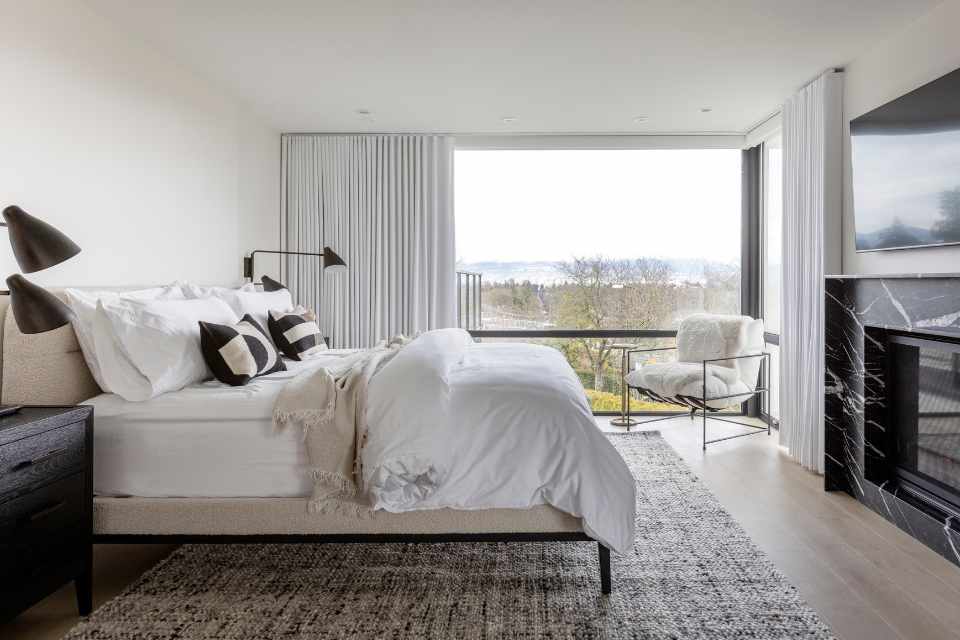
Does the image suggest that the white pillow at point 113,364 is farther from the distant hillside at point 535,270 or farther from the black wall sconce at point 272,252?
the distant hillside at point 535,270

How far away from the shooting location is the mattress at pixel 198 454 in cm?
224

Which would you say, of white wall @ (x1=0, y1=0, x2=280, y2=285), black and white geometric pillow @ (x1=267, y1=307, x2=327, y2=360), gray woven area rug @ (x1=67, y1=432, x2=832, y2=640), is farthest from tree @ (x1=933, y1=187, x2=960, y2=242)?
white wall @ (x1=0, y1=0, x2=280, y2=285)

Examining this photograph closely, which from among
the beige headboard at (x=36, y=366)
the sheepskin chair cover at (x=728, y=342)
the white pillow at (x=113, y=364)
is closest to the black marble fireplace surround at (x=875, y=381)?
the sheepskin chair cover at (x=728, y=342)

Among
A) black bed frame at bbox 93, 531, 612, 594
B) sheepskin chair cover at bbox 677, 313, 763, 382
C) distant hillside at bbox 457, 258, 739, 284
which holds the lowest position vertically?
black bed frame at bbox 93, 531, 612, 594

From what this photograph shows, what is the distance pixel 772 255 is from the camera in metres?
4.91

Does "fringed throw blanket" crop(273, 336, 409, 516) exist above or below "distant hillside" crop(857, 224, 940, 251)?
below

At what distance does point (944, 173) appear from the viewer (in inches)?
105

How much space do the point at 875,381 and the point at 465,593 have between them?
7.84 ft

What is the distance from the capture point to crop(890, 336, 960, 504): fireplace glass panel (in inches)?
105

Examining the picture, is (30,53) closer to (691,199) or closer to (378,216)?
(378,216)

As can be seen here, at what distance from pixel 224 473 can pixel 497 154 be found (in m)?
3.82

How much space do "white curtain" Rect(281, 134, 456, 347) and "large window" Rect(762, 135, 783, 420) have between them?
8.47 feet

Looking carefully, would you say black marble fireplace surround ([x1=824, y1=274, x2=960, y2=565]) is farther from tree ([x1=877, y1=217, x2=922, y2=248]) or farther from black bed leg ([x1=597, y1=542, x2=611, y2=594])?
black bed leg ([x1=597, y1=542, x2=611, y2=594])

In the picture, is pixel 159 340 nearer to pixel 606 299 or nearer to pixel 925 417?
pixel 925 417
